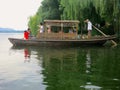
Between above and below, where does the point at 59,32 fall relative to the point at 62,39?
above

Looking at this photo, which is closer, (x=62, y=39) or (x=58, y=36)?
(x=62, y=39)

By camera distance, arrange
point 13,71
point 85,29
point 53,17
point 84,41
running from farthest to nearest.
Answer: point 53,17, point 85,29, point 84,41, point 13,71

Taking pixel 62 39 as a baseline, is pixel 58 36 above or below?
above

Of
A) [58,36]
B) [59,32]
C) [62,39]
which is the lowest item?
[62,39]

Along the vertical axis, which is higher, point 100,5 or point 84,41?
point 100,5

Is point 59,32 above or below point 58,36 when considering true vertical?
above

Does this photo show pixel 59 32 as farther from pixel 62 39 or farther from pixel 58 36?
pixel 62 39

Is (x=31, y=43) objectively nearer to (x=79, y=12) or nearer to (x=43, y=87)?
(x=79, y=12)

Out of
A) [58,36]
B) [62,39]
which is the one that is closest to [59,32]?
[58,36]

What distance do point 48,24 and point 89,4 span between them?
494cm

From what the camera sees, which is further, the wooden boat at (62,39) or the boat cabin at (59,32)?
the boat cabin at (59,32)

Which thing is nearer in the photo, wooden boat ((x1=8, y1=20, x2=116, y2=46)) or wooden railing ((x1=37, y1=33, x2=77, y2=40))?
wooden boat ((x1=8, y1=20, x2=116, y2=46))

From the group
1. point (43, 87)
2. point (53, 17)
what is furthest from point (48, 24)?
point (43, 87)

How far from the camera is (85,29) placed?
1460 inches
